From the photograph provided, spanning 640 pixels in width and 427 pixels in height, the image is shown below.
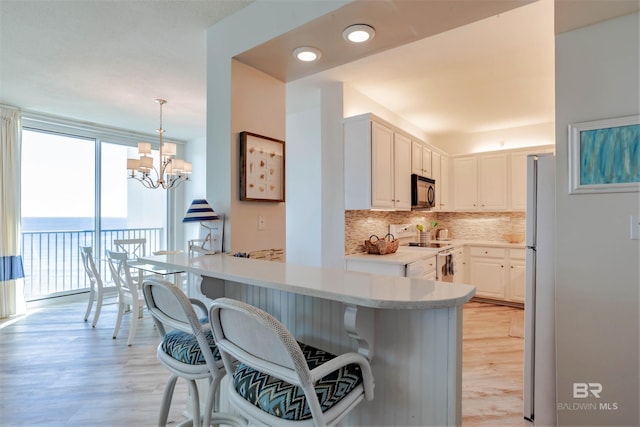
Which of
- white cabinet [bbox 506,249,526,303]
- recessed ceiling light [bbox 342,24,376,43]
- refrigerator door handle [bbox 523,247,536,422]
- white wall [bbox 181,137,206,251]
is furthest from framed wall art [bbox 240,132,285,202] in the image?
white wall [bbox 181,137,206,251]

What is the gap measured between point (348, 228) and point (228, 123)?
6.13ft

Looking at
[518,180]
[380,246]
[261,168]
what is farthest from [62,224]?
[518,180]

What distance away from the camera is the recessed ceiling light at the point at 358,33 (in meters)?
1.77

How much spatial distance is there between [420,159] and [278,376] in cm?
395

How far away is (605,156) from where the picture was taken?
5.58 feet

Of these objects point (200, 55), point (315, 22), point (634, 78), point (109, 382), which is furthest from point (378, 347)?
point (200, 55)

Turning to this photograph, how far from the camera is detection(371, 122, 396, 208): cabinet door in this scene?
338cm

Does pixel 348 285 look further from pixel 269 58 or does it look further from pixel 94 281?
pixel 94 281

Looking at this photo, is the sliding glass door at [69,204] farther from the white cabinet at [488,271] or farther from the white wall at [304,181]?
the white cabinet at [488,271]

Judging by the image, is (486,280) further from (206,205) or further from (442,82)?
(206,205)

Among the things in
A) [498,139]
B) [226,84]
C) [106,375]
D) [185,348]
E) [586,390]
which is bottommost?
[106,375]

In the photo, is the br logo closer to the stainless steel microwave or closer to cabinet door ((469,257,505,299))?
the stainless steel microwave

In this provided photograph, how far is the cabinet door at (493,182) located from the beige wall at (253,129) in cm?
→ 385

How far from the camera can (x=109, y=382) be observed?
2.50 meters
